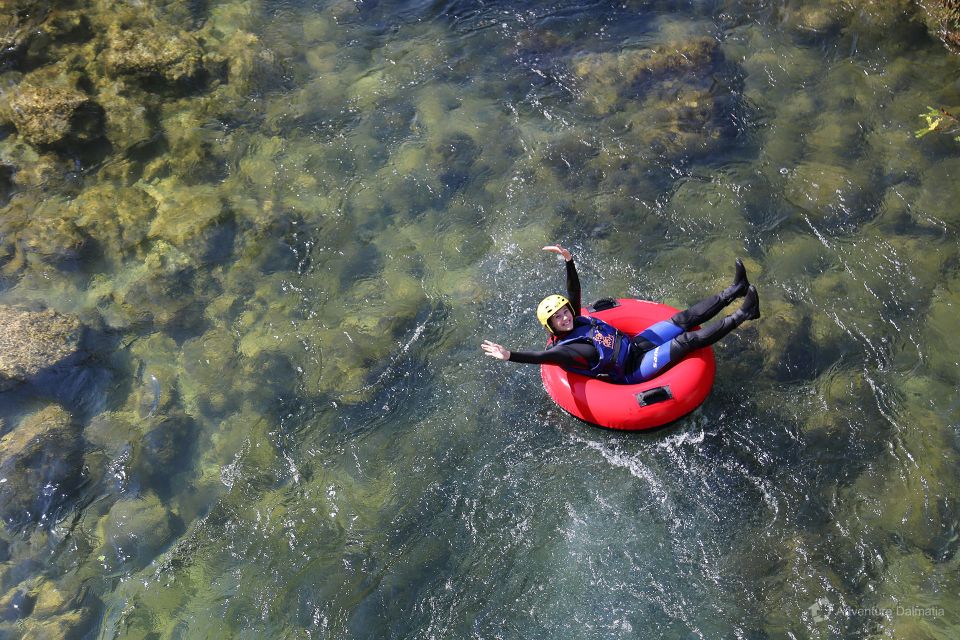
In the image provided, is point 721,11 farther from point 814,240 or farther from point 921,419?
point 921,419

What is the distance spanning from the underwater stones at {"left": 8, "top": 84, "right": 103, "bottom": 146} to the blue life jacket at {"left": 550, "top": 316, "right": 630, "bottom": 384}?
7331 mm

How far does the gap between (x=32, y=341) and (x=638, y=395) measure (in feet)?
21.8

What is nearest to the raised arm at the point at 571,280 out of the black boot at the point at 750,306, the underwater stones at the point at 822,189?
the black boot at the point at 750,306

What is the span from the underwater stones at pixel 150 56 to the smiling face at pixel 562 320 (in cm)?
701

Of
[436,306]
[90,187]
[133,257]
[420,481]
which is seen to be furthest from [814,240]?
[90,187]

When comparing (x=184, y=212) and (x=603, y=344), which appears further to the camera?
(x=184, y=212)

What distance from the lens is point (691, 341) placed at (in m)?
6.86

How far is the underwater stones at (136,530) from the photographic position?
22.9 feet

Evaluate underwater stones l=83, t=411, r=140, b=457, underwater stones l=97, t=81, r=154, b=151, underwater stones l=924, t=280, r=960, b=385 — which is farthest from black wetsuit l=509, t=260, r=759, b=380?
underwater stones l=97, t=81, r=154, b=151

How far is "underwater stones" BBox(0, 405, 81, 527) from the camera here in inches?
286

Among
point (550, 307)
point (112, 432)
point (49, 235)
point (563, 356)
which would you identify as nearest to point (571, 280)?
point (550, 307)

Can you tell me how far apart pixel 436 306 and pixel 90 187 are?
16.6 ft

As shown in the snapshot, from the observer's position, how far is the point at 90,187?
9.64m

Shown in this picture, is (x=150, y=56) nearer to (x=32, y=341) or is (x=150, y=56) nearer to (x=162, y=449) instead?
(x=32, y=341)
